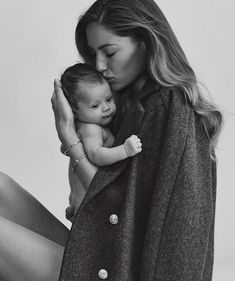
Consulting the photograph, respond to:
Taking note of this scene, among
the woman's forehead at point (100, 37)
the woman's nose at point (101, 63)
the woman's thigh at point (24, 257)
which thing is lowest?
the woman's thigh at point (24, 257)

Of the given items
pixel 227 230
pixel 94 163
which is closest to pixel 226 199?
pixel 227 230

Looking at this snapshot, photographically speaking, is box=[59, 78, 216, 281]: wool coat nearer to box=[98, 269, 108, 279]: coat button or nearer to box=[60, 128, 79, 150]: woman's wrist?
box=[98, 269, 108, 279]: coat button

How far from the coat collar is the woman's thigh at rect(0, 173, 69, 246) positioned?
1.23ft

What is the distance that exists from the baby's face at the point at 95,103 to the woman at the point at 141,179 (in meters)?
0.05

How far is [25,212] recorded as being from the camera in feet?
8.73

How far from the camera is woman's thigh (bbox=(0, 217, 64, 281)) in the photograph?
7.84ft

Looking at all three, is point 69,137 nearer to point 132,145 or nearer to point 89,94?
point 89,94

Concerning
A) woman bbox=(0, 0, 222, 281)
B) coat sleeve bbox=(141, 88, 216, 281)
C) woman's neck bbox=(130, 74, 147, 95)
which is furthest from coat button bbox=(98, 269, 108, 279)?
woman's neck bbox=(130, 74, 147, 95)

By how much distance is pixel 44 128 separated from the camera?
3.51 m

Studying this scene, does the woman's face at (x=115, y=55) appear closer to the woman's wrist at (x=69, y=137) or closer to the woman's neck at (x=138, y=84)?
the woman's neck at (x=138, y=84)

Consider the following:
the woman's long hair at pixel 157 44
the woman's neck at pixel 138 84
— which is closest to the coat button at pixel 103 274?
the woman's long hair at pixel 157 44

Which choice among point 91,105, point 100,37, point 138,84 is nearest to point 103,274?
point 91,105

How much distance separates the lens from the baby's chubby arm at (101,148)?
89.9 inches

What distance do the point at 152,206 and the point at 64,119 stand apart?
410mm
